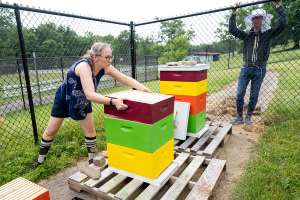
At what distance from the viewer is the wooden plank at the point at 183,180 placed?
8.57 ft

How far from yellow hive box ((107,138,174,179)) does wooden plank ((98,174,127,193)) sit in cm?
21

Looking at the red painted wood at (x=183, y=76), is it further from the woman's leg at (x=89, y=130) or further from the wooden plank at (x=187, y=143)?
the woman's leg at (x=89, y=130)

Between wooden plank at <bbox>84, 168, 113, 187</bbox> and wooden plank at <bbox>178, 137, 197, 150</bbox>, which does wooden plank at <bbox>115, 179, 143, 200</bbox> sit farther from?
wooden plank at <bbox>178, 137, 197, 150</bbox>

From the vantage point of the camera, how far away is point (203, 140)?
13.6 ft

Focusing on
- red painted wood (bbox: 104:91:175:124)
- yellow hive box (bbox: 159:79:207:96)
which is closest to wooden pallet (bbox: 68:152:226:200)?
red painted wood (bbox: 104:91:175:124)

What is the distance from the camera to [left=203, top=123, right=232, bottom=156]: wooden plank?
368cm

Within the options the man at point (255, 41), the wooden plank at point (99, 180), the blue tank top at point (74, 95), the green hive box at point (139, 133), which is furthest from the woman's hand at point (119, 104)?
the man at point (255, 41)

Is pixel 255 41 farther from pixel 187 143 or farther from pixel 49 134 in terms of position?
pixel 49 134

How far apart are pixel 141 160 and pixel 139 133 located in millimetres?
311

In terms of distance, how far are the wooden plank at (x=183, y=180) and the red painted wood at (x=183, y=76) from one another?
120 centimetres

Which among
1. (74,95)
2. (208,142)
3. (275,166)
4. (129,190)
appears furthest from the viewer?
(208,142)

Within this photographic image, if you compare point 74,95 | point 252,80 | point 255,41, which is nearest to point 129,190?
point 74,95

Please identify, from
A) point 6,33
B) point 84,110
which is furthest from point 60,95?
point 6,33

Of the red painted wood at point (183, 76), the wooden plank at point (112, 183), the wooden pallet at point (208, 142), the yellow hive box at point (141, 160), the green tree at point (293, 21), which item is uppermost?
the green tree at point (293, 21)
